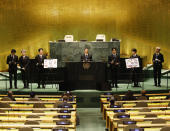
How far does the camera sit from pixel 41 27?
54.9 ft

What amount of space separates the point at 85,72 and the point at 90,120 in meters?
2.37

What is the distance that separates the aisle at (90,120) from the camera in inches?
384

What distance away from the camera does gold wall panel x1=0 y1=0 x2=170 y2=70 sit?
1655 cm

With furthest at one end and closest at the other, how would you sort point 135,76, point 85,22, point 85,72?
point 85,22 → point 135,76 → point 85,72

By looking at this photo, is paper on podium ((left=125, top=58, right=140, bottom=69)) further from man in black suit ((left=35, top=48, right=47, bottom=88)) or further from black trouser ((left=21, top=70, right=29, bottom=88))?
black trouser ((left=21, top=70, right=29, bottom=88))

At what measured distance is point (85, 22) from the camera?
16.8 metres

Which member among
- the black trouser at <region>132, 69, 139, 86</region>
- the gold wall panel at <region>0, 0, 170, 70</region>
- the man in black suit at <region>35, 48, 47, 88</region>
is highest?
the gold wall panel at <region>0, 0, 170, 70</region>

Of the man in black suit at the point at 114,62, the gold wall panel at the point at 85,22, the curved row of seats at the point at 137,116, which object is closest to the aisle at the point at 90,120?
the curved row of seats at the point at 137,116

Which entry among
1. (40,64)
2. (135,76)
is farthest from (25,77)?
(135,76)

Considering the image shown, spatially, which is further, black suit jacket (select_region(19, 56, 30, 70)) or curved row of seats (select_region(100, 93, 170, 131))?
black suit jacket (select_region(19, 56, 30, 70))

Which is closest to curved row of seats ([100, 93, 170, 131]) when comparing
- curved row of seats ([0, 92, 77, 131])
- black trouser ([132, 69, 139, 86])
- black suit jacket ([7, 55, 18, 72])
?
curved row of seats ([0, 92, 77, 131])

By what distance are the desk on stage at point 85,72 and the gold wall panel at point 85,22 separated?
14.7 feet

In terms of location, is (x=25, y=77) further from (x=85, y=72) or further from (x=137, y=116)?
(x=137, y=116)

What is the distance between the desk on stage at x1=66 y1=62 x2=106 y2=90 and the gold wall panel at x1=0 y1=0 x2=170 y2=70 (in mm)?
4487
